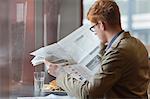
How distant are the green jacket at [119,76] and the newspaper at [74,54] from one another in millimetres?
86

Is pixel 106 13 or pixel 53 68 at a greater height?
pixel 106 13

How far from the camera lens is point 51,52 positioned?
4.41 ft

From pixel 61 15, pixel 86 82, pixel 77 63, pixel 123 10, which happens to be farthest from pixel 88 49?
pixel 123 10

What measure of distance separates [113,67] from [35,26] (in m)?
0.41

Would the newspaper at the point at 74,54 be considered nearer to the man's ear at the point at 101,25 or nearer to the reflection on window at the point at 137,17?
the man's ear at the point at 101,25

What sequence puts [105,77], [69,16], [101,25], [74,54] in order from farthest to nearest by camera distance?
[69,16]
[74,54]
[101,25]
[105,77]

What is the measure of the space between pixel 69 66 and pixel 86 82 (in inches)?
5.8

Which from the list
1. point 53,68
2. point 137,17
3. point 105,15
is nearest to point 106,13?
point 105,15

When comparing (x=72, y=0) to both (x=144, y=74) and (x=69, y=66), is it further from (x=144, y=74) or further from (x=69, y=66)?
(x=144, y=74)

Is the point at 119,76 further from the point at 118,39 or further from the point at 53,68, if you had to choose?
the point at 53,68

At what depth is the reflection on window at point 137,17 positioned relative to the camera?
2045 millimetres

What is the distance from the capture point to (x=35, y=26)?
1315 mm

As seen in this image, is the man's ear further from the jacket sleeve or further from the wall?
the wall

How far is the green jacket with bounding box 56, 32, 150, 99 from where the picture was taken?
1.14 metres
